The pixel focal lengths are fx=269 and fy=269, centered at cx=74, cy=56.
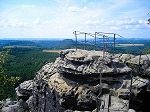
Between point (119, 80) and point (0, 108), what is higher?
point (119, 80)

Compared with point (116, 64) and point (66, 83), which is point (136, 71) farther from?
point (66, 83)

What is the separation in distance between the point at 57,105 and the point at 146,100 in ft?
32.1

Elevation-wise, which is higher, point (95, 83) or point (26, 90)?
point (95, 83)

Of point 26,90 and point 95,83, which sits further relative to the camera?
point 26,90

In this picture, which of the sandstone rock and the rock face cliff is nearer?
the rock face cliff

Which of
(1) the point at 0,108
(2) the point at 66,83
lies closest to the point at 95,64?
(2) the point at 66,83

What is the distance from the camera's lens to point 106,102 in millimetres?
24906

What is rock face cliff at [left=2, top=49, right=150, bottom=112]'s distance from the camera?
85.0 ft

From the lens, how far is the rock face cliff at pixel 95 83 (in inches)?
1020

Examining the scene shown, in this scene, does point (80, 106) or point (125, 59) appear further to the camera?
point (125, 59)

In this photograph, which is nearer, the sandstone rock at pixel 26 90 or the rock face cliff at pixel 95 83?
the rock face cliff at pixel 95 83

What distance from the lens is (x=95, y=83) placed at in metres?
28.3

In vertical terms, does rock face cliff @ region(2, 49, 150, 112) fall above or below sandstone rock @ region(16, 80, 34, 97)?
above

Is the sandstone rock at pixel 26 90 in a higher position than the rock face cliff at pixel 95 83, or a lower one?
lower
